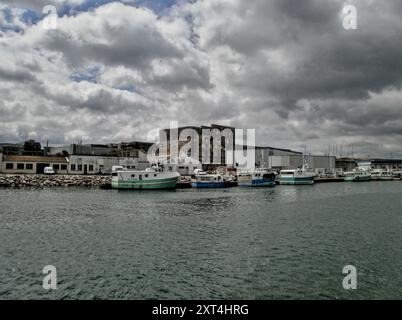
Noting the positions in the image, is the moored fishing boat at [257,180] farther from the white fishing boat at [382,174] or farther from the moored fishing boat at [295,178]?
the white fishing boat at [382,174]

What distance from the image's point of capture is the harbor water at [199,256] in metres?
13.1

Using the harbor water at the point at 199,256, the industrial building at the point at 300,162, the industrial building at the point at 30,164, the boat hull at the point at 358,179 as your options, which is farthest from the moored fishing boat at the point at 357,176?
the industrial building at the point at 30,164

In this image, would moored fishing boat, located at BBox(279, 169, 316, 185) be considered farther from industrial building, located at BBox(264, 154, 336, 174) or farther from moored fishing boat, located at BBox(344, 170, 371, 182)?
industrial building, located at BBox(264, 154, 336, 174)

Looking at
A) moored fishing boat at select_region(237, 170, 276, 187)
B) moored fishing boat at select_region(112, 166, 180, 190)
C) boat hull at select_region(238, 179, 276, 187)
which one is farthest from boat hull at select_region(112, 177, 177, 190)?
moored fishing boat at select_region(237, 170, 276, 187)

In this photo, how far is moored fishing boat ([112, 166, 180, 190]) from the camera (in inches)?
2721

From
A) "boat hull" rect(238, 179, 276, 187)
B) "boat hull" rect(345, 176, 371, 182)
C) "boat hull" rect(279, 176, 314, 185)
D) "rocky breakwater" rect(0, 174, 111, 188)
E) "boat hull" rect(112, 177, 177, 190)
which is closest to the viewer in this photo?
"boat hull" rect(112, 177, 177, 190)

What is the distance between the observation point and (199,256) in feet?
57.8

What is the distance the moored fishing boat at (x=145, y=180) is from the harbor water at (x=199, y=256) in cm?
3791

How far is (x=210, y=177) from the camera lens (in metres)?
82.6

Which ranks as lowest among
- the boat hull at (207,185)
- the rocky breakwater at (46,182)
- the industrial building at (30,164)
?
the boat hull at (207,185)

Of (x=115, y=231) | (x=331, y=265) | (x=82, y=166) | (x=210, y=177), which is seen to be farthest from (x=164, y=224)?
(x=82, y=166)

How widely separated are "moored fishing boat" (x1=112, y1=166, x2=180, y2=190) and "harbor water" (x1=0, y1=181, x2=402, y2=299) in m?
37.9

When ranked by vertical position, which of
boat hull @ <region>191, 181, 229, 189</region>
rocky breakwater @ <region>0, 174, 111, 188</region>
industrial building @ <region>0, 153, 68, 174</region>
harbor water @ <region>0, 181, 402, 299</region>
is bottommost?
harbor water @ <region>0, 181, 402, 299</region>
